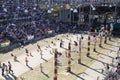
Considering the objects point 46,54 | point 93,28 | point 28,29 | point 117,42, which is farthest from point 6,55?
point 93,28

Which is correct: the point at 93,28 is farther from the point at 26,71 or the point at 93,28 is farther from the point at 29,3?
the point at 26,71

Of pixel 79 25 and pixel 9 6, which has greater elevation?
pixel 9 6

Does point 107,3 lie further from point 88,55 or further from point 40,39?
point 88,55

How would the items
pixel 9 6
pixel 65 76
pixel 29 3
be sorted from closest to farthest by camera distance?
pixel 65 76
pixel 9 6
pixel 29 3

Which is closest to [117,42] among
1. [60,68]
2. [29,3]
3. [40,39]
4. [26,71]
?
[40,39]

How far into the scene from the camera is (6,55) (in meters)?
45.5

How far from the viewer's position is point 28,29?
62594 millimetres

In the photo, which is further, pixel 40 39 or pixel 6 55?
pixel 40 39

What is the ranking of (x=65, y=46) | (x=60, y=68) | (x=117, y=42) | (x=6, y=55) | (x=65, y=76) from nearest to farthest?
(x=65, y=76)
(x=60, y=68)
(x=6, y=55)
(x=65, y=46)
(x=117, y=42)

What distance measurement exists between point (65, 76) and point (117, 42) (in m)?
24.3

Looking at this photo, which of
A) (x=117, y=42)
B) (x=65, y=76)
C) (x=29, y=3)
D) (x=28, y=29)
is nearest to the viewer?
(x=65, y=76)

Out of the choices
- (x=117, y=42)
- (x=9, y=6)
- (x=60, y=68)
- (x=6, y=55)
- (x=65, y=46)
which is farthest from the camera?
(x=9, y=6)

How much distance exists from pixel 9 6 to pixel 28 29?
379 inches

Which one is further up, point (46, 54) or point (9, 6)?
point (9, 6)
